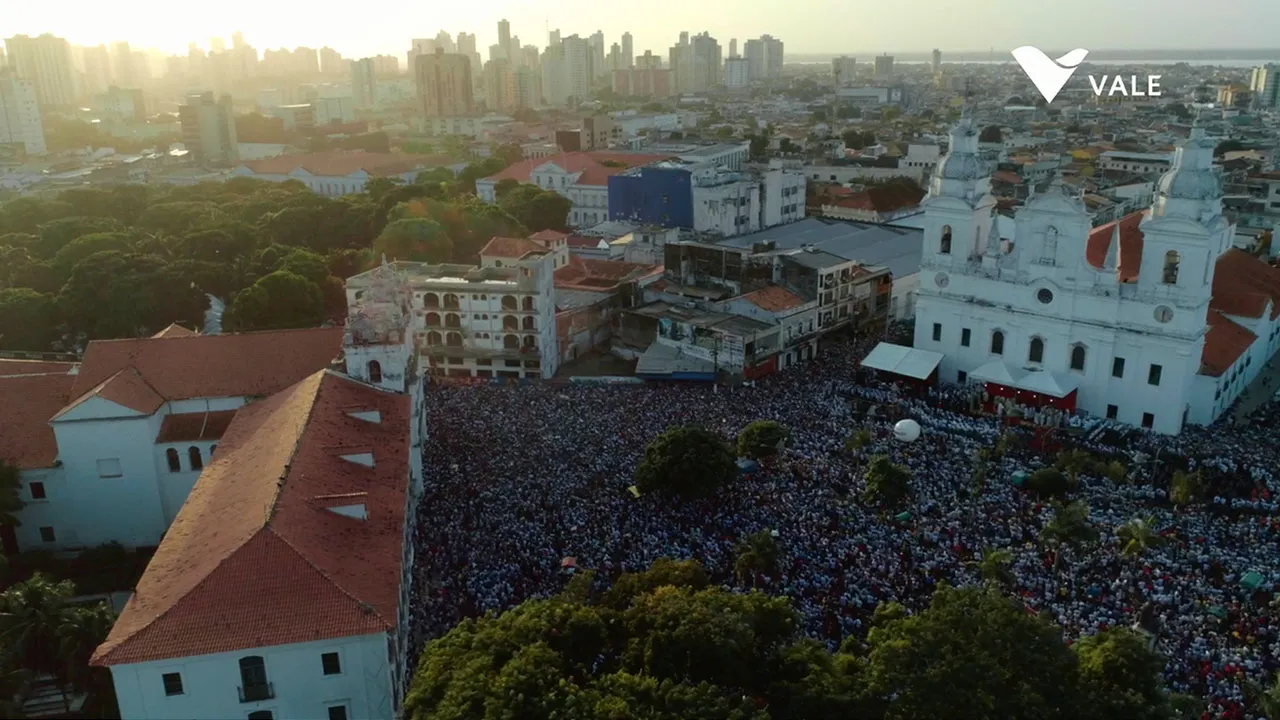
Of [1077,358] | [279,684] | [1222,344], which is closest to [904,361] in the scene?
[1077,358]

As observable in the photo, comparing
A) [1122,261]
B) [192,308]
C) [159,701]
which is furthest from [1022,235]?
[192,308]

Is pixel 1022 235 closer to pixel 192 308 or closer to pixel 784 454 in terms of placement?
pixel 784 454

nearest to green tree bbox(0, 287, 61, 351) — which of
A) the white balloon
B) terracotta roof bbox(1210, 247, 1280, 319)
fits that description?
the white balloon

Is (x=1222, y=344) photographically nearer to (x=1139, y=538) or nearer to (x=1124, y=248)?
(x=1124, y=248)

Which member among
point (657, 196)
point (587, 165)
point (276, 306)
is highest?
point (587, 165)

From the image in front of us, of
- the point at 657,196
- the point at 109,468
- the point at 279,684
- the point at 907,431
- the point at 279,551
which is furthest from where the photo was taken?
the point at 657,196

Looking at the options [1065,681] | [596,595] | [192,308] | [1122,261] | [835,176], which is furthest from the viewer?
[835,176]

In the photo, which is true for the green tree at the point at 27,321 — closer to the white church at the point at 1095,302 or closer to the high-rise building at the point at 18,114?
the white church at the point at 1095,302
